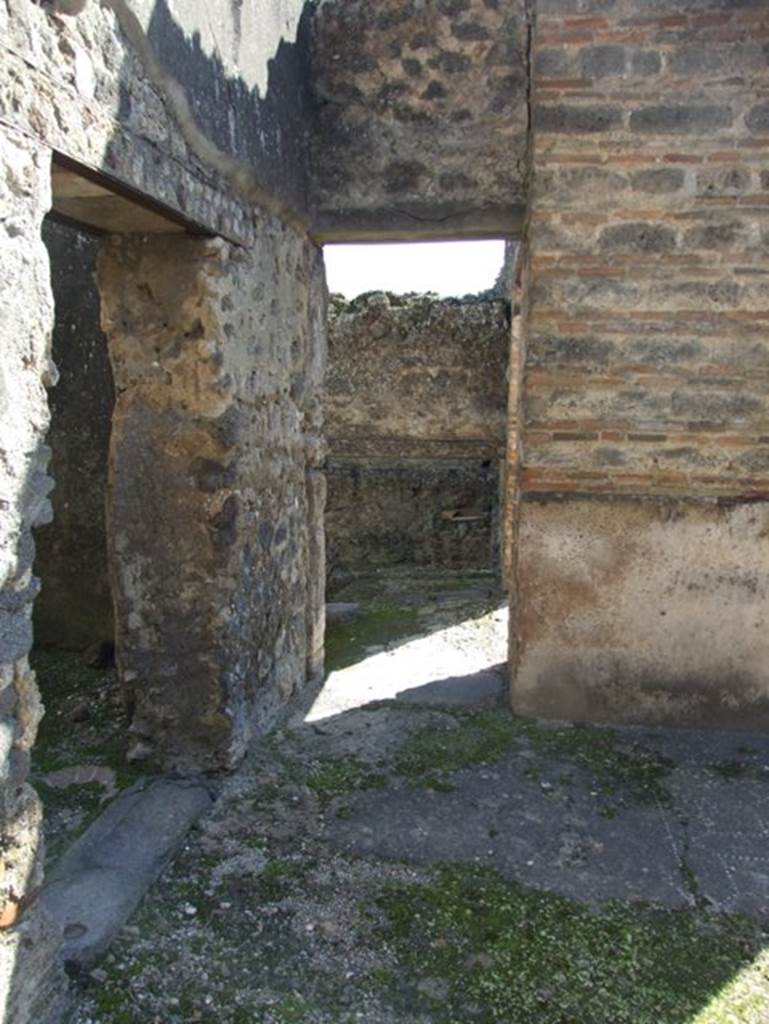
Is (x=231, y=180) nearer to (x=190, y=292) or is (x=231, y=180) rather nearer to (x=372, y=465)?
(x=190, y=292)

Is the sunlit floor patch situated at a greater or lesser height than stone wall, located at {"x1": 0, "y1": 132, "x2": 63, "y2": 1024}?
lesser

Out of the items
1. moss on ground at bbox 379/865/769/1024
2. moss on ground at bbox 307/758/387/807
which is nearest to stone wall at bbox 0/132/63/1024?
moss on ground at bbox 379/865/769/1024

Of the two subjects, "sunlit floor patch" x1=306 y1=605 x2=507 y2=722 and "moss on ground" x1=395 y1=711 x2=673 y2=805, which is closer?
"moss on ground" x1=395 y1=711 x2=673 y2=805

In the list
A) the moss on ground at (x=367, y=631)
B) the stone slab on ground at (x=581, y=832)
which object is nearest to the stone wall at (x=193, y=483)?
the stone slab on ground at (x=581, y=832)

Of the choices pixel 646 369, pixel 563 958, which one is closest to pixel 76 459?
pixel 646 369

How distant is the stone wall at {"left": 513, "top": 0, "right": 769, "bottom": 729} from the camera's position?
3.59 metres

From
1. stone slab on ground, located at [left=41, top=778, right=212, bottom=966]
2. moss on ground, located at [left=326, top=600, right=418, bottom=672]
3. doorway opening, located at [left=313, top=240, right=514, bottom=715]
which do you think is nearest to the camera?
stone slab on ground, located at [left=41, top=778, right=212, bottom=966]

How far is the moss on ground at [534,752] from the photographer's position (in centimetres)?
350

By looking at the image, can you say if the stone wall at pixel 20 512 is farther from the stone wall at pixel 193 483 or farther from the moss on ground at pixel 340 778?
the moss on ground at pixel 340 778

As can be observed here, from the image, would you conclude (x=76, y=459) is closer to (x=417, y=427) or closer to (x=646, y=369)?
(x=646, y=369)

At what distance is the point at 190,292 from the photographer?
10.3 ft

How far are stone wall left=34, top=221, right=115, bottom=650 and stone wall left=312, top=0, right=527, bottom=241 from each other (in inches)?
58.3

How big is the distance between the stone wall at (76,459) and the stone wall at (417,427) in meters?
4.37

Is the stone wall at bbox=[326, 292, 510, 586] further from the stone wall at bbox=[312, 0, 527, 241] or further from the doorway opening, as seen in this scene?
the stone wall at bbox=[312, 0, 527, 241]
